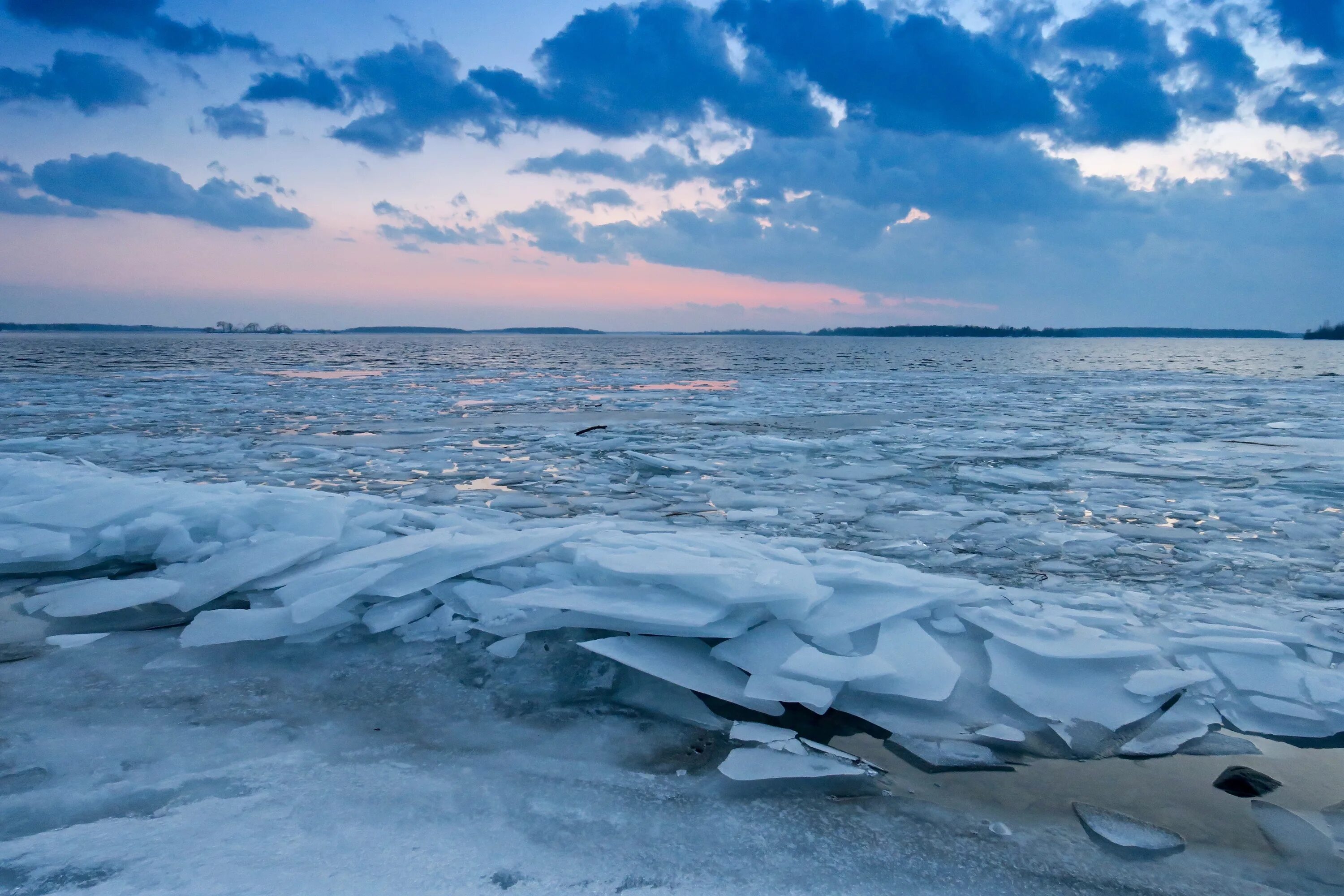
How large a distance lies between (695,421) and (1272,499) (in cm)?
542

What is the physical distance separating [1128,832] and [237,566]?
2861 millimetres

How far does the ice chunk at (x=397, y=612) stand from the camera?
2.45 meters

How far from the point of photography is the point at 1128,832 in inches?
57.6

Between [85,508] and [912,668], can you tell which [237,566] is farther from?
[912,668]

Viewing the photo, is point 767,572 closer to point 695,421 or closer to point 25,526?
point 25,526

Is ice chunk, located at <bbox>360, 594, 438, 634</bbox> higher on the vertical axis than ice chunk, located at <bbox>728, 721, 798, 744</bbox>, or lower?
higher

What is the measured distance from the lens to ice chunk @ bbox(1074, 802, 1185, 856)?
4.67 feet

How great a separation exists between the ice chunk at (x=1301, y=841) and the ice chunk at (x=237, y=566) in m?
2.94

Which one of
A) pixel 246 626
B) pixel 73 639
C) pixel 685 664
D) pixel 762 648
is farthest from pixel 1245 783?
pixel 73 639

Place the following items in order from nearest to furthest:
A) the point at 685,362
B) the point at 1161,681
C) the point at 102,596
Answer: the point at 1161,681 → the point at 102,596 → the point at 685,362

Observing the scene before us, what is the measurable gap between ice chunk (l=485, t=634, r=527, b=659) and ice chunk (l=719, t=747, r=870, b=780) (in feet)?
2.76

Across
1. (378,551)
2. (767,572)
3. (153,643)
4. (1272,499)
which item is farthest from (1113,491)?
(153,643)

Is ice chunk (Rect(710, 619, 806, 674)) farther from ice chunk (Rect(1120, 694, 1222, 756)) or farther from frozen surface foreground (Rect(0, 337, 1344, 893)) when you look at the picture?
ice chunk (Rect(1120, 694, 1222, 756))

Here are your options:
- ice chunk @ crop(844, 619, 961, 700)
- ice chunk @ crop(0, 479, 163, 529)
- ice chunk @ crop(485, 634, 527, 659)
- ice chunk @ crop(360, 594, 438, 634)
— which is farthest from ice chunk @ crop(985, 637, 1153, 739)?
ice chunk @ crop(0, 479, 163, 529)
